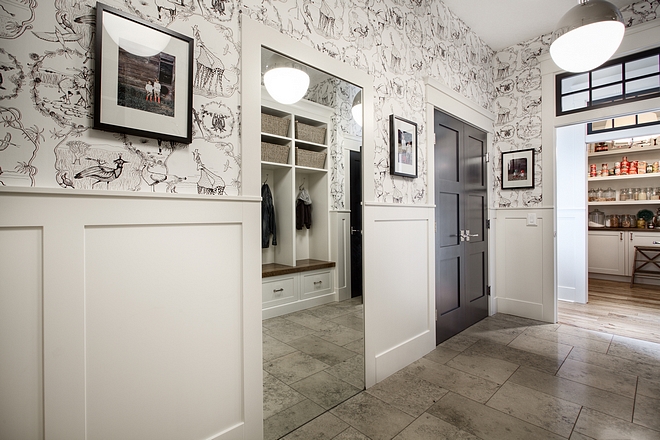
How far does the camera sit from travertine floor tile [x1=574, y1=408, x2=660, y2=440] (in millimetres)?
1623

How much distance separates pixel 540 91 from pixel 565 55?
5.55ft

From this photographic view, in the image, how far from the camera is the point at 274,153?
64.7 inches

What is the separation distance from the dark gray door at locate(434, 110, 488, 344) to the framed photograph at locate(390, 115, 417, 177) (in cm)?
42

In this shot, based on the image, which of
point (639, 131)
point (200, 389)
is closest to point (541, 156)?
point (639, 131)

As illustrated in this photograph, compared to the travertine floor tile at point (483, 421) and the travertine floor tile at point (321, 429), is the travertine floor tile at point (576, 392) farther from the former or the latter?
the travertine floor tile at point (321, 429)

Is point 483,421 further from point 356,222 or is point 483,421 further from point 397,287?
point 356,222

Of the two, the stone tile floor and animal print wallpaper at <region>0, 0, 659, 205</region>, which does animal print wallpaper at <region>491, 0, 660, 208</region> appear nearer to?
the stone tile floor

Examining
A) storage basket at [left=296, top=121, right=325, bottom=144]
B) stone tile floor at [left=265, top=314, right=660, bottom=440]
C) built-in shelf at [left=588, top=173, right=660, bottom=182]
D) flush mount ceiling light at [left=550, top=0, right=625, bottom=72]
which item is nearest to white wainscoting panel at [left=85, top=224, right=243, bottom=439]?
stone tile floor at [left=265, top=314, right=660, bottom=440]

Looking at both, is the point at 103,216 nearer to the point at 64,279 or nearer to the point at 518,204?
the point at 64,279

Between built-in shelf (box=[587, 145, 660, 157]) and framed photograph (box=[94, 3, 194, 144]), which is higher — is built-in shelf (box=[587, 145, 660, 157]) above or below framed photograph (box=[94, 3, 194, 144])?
above

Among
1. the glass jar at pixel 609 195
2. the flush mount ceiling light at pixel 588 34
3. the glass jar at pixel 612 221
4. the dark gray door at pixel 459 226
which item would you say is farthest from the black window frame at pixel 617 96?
the glass jar at pixel 612 221

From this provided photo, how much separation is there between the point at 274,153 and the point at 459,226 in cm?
223

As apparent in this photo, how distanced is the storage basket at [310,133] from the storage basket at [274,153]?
0.38 ft

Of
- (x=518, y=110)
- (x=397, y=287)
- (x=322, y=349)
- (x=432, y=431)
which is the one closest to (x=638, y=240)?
(x=518, y=110)
